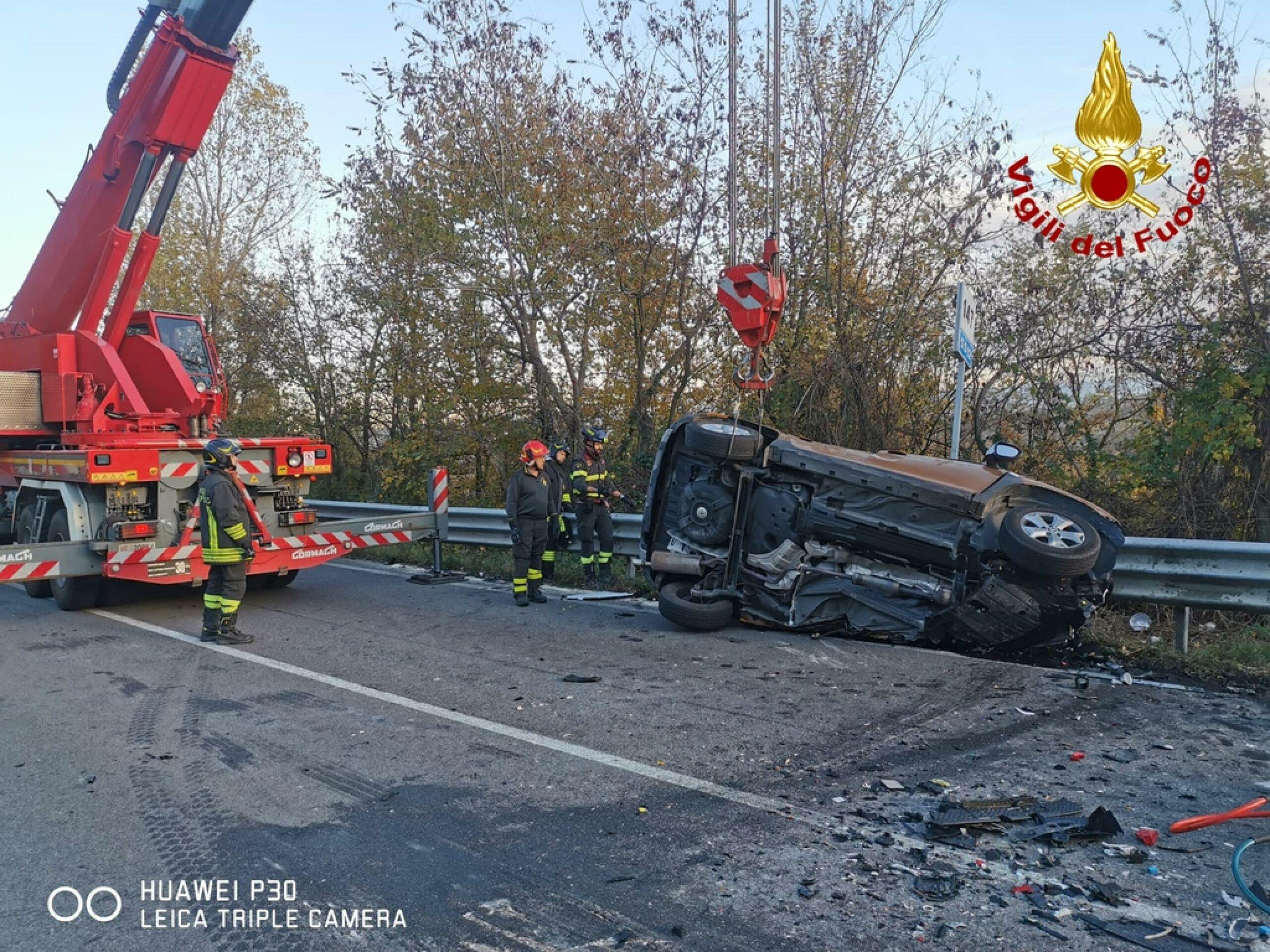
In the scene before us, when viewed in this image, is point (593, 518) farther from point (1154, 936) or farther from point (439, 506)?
point (1154, 936)

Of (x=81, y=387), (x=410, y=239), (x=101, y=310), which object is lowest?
(x=81, y=387)

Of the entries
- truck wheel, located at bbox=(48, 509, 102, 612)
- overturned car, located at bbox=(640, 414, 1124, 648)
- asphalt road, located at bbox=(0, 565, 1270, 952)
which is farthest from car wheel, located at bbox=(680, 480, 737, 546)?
truck wheel, located at bbox=(48, 509, 102, 612)

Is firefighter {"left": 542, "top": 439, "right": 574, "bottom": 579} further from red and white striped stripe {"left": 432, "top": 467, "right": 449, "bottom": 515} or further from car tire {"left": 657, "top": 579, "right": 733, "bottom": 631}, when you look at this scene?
car tire {"left": 657, "top": 579, "right": 733, "bottom": 631}

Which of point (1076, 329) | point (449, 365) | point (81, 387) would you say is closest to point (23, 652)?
point (81, 387)

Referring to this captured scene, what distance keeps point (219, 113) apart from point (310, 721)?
22094mm

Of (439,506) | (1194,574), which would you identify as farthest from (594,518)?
(1194,574)

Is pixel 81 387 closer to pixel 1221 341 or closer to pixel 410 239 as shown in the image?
pixel 410 239

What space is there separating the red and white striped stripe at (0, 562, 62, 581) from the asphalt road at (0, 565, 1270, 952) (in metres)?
0.71

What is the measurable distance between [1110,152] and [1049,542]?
5.89m

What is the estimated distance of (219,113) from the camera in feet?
74.4

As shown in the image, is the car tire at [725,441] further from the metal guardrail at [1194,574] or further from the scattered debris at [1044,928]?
the scattered debris at [1044,928]

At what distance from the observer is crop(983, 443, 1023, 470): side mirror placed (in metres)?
6.39

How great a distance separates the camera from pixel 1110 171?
31.4ft

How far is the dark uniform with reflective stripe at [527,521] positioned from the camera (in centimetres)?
845
